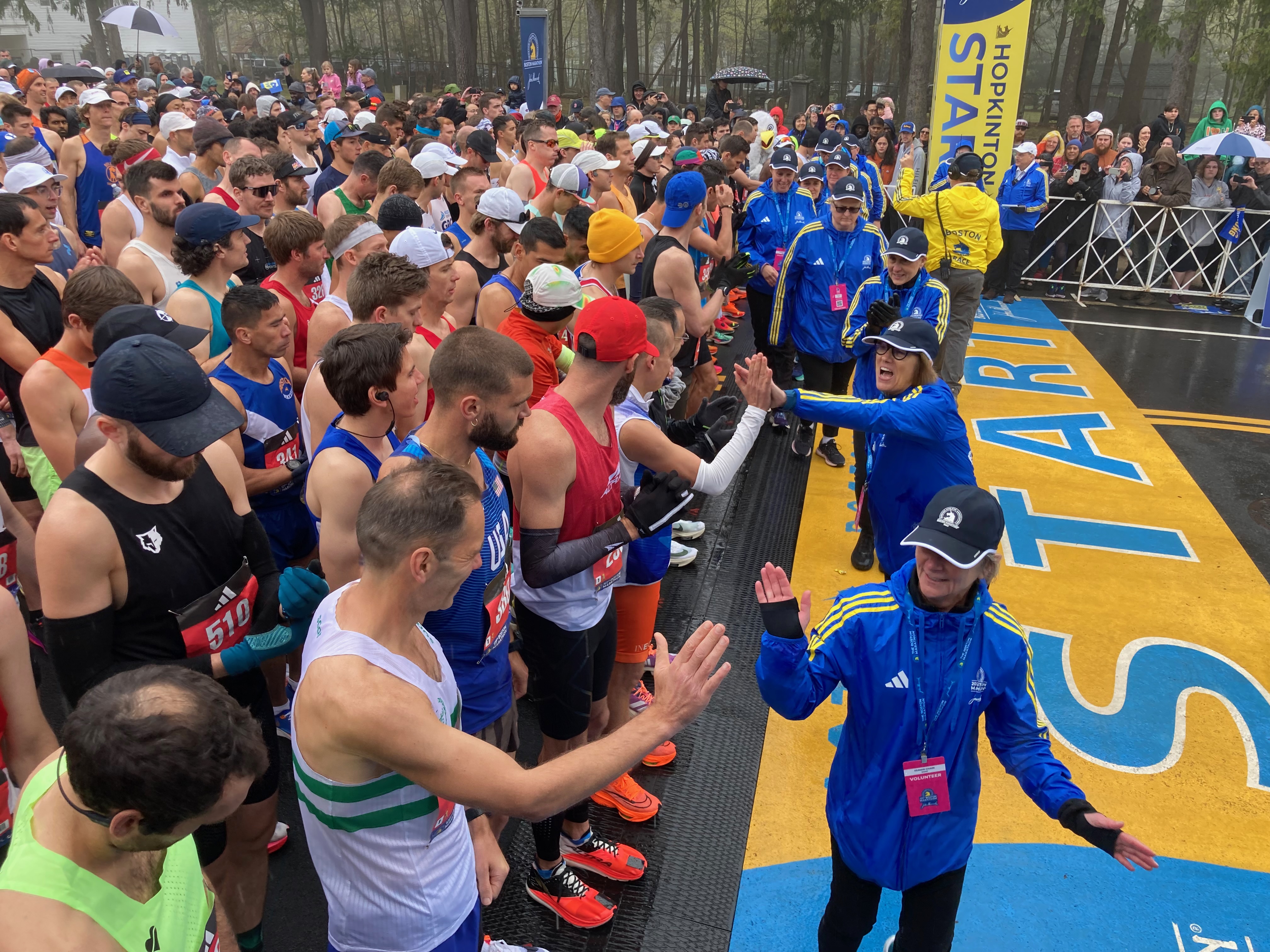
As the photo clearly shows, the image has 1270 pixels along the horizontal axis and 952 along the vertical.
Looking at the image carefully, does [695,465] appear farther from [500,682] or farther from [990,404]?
[990,404]

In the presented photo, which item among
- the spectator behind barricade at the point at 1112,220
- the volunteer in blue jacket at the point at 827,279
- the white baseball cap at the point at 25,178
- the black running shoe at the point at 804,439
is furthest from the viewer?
the spectator behind barricade at the point at 1112,220

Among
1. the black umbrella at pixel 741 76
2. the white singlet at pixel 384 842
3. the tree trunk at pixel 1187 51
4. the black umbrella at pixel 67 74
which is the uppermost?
the tree trunk at pixel 1187 51

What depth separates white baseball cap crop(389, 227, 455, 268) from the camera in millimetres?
4215

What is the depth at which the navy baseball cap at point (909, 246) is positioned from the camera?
568 cm

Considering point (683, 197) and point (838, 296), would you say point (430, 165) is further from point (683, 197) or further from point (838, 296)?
point (838, 296)

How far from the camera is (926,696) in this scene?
256cm

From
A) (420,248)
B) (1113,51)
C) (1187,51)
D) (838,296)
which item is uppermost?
(1113,51)

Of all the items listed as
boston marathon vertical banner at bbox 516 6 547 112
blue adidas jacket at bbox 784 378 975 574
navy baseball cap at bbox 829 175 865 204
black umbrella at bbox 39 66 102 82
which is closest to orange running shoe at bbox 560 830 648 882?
blue adidas jacket at bbox 784 378 975 574

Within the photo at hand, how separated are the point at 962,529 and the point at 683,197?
4152 millimetres

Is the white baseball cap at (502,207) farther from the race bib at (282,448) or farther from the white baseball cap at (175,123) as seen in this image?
the white baseball cap at (175,123)

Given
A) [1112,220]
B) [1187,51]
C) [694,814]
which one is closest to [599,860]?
[694,814]

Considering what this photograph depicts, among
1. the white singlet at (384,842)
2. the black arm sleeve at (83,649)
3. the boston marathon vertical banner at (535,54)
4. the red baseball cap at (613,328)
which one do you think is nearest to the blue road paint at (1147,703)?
the red baseball cap at (613,328)

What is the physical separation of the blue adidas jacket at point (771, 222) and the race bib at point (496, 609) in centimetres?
557

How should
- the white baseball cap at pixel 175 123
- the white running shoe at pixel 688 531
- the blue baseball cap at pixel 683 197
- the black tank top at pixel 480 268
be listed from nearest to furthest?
1. the black tank top at pixel 480 268
2. the blue baseball cap at pixel 683 197
3. the white running shoe at pixel 688 531
4. the white baseball cap at pixel 175 123
